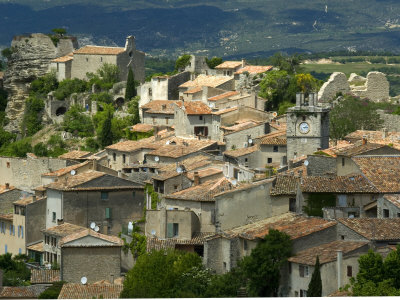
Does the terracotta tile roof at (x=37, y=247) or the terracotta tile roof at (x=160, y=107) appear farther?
the terracotta tile roof at (x=160, y=107)

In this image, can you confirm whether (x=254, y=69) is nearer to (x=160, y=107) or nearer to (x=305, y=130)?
(x=160, y=107)

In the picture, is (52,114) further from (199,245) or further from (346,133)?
(199,245)

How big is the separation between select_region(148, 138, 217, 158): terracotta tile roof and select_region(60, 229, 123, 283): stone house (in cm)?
1158

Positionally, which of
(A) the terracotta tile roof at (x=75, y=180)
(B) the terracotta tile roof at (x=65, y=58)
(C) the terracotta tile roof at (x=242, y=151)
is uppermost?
(B) the terracotta tile roof at (x=65, y=58)

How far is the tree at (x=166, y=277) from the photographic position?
134ft

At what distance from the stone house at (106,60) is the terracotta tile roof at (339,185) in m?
37.6

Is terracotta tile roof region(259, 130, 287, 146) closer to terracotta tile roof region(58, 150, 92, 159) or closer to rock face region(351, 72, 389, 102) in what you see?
Answer: terracotta tile roof region(58, 150, 92, 159)

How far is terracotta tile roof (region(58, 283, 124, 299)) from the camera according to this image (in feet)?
133

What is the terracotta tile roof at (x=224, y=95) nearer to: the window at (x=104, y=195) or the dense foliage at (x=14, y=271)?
the window at (x=104, y=195)

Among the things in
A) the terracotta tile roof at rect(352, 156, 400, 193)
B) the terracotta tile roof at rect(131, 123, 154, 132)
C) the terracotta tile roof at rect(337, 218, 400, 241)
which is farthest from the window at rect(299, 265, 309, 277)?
the terracotta tile roof at rect(131, 123, 154, 132)

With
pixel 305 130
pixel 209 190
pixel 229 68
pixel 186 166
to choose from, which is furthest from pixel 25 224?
pixel 229 68

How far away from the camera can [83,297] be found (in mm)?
40438

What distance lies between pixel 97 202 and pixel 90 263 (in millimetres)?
6528

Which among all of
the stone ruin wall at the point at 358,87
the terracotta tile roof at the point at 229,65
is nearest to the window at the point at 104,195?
the stone ruin wall at the point at 358,87
